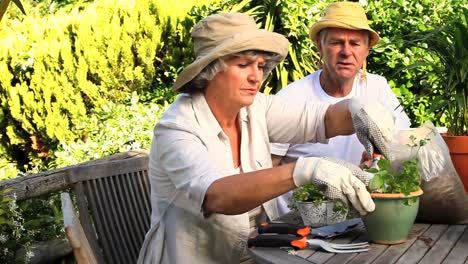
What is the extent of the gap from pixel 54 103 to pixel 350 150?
400cm

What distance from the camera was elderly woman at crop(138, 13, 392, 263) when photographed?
2287 mm

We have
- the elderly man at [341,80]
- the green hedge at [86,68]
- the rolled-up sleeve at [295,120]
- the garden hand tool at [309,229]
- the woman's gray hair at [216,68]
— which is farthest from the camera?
the green hedge at [86,68]

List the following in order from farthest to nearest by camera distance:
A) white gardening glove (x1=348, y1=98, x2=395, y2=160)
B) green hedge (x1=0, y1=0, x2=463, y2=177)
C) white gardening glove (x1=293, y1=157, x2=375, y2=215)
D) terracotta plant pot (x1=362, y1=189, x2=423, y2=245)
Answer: green hedge (x1=0, y1=0, x2=463, y2=177) → white gardening glove (x1=348, y1=98, x2=395, y2=160) → terracotta plant pot (x1=362, y1=189, x2=423, y2=245) → white gardening glove (x1=293, y1=157, x2=375, y2=215)

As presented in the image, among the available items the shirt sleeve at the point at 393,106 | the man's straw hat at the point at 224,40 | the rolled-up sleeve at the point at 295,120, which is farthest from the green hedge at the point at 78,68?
the man's straw hat at the point at 224,40

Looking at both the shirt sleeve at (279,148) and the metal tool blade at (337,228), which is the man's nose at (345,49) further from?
the metal tool blade at (337,228)

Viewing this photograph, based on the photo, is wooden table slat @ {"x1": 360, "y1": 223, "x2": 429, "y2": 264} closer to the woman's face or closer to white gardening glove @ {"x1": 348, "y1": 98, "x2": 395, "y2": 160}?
white gardening glove @ {"x1": 348, "y1": 98, "x2": 395, "y2": 160}

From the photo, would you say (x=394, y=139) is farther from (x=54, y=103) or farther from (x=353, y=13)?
(x=54, y=103)

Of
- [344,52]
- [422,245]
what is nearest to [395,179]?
[422,245]

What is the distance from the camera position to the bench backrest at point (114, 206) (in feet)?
8.95

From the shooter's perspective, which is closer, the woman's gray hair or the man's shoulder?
the woman's gray hair

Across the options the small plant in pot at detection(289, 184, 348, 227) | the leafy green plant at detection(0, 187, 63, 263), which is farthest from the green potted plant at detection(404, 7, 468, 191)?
the leafy green plant at detection(0, 187, 63, 263)

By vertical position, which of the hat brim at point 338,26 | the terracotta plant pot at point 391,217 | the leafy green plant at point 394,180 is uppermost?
the hat brim at point 338,26

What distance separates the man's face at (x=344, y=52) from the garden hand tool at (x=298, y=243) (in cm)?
131

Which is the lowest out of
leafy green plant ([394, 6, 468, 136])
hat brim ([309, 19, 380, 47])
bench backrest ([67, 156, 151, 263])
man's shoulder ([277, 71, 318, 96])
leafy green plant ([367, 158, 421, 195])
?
bench backrest ([67, 156, 151, 263])
